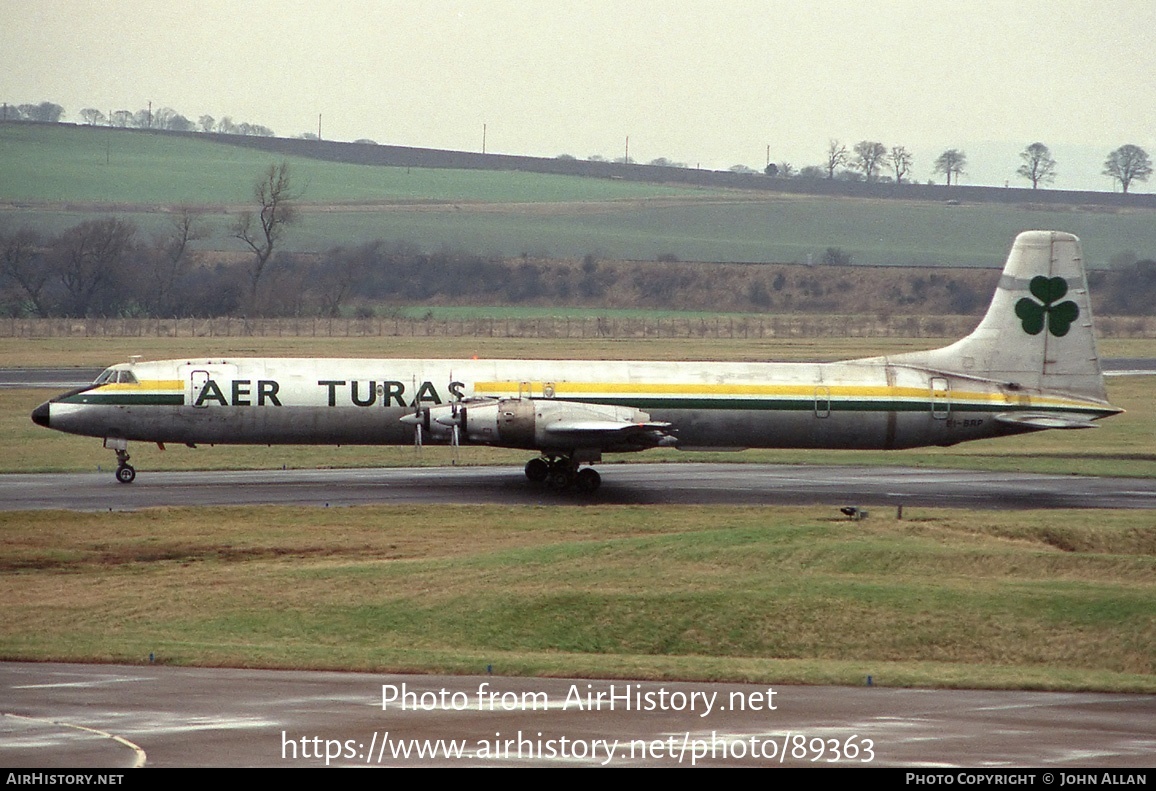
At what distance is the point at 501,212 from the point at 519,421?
13971 cm

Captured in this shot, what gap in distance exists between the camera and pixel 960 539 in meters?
33.0

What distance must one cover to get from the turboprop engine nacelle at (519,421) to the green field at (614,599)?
5.66 meters

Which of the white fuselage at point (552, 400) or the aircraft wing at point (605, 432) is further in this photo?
the white fuselage at point (552, 400)

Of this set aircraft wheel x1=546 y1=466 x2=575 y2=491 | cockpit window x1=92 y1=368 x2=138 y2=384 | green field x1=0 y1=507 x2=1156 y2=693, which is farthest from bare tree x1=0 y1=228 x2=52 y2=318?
green field x1=0 y1=507 x2=1156 y2=693

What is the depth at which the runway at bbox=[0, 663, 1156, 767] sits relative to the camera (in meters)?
14.9

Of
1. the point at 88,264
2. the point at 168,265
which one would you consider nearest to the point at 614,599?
the point at 88,264

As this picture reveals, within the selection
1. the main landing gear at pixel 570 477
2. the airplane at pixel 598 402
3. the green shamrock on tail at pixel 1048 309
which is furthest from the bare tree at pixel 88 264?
the green shamrock on tail at pixel 1048 309

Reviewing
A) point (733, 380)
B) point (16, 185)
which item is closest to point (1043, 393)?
point (733, 380)

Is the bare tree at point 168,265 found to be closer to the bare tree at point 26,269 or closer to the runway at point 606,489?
the bare tree at point 26,269

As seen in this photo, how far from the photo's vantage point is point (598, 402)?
41.8m

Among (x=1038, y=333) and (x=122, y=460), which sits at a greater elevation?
(x=1038, y=333)

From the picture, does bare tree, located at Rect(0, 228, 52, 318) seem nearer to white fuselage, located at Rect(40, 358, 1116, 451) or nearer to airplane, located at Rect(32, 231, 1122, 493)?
white fuselage, located at Rect(40, 358, 1116, 451)

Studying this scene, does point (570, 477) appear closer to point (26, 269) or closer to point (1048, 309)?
point (1048, 309)

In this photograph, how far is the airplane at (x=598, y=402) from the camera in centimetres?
4109
